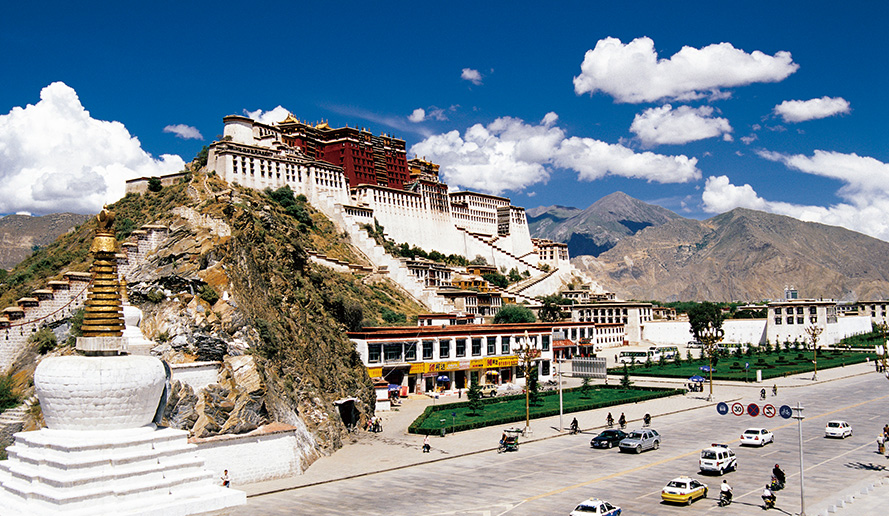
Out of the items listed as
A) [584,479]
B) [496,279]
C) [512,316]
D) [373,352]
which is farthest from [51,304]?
[496,279]

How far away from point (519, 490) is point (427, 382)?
35865 mm

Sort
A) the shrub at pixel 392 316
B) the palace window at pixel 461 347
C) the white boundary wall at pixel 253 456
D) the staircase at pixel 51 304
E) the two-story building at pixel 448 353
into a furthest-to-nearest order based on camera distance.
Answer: the shrub at pixel 392 316 → the palace window at pixel 461 347 → the two-story building at pixel 448 353 → the staircase at pixel 51 304 → the white boundary wall at pixel 253 456

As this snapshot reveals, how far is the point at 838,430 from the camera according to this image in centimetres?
4438

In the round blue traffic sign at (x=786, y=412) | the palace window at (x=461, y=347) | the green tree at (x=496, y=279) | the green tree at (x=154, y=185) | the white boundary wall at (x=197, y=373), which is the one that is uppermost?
the green tree at (x=154, y=185)

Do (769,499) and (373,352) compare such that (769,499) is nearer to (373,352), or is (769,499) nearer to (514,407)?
(514,407)

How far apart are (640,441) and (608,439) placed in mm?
2174

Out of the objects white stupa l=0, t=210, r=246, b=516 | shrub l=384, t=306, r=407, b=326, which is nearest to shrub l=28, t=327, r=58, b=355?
white stupa l=0, t=210, r=246, b=516

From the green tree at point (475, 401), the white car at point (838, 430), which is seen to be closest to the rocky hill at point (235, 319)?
the green tree at point (475, 401)

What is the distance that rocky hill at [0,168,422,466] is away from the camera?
36.9m

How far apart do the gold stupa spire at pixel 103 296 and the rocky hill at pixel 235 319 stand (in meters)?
16.9

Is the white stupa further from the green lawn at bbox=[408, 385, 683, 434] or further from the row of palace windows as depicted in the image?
the row of palace windows

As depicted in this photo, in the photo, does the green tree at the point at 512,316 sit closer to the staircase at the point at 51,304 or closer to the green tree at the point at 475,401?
the green tree at the point at 475,401

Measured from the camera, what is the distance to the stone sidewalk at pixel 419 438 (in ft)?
123

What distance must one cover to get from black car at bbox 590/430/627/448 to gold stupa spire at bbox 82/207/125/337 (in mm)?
31461
